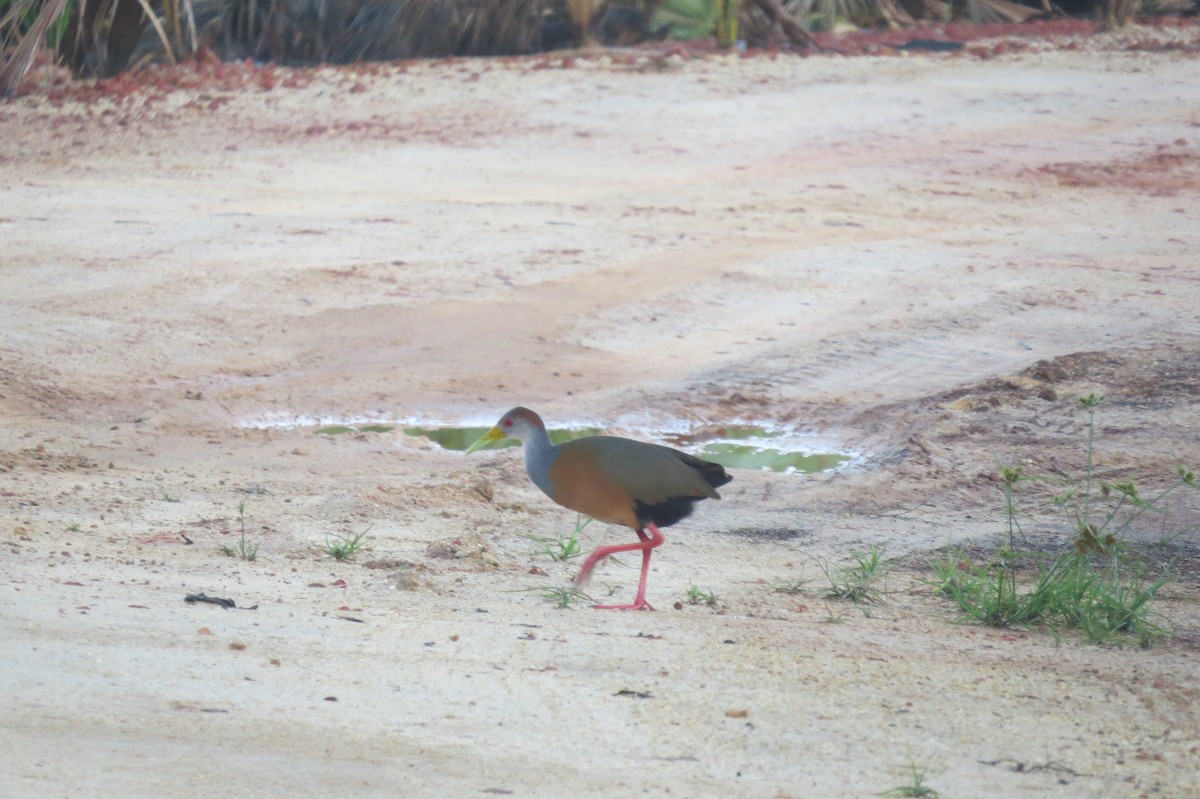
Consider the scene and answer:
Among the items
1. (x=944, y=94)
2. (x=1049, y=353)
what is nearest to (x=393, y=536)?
(x=1049, y=353)

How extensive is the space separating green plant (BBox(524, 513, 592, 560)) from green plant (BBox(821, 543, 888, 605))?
1.02 metres

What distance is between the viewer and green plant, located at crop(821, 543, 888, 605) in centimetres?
540

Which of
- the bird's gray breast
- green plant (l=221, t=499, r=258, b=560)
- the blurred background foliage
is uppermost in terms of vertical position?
the blurred background foliage

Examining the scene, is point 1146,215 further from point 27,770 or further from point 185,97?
point 27,770

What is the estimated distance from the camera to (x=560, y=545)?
5.99m

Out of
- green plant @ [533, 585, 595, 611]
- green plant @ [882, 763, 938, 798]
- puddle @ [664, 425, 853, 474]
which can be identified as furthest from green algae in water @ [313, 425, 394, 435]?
green plant @ [882, 763, 938, 798]

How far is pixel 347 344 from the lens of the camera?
9641 millimetres

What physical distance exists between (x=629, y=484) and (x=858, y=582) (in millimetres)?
937

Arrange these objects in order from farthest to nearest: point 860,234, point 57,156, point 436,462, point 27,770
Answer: point 57,156 < point 860,234 < point 436,462 < point 27,770

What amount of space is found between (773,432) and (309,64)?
31.4 feet

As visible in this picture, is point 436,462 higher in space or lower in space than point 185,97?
lower

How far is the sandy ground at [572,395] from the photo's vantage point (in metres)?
3.84

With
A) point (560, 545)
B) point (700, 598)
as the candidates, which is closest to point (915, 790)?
point (700, 598)

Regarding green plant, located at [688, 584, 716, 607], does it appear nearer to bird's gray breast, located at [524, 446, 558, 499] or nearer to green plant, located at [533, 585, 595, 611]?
green plant, located at [533, 585, 595, 611]
